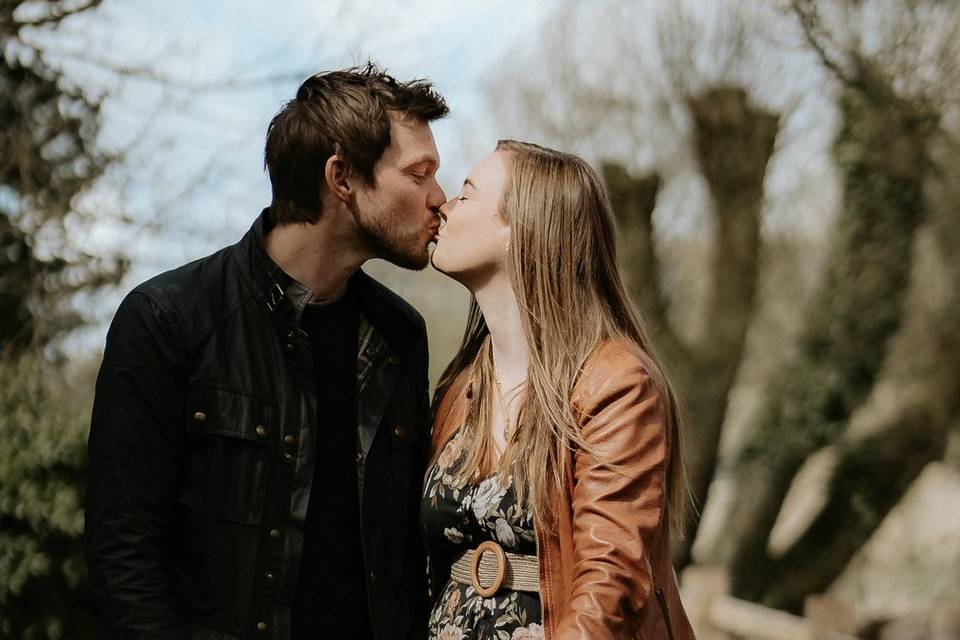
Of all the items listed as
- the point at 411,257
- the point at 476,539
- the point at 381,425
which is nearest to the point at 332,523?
the point at 381,425

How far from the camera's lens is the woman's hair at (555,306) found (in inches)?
109

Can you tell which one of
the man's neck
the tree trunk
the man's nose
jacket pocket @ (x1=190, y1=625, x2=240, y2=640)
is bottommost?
jacket pocket @ (x1=190, y1=625, x2=240, y2=640)

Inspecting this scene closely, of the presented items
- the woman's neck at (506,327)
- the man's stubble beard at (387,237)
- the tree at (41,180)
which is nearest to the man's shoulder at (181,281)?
the man's stubble beard at (387,237)

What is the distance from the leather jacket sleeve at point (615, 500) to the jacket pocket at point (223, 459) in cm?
78

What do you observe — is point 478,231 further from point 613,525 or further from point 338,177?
point 613,525

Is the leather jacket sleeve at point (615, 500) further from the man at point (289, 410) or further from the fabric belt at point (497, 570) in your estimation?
the man at point (289, 410)

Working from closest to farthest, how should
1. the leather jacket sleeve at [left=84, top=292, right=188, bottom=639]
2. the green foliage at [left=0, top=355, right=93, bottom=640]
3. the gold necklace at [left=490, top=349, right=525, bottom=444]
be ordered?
the leather jacket sleeve at [left=84, top=292, right=188, bottom=639] < the gold necklace at [left=490, top=349, right=525, bottom=444] < the green foliage at [left=0, top=355, right=93, bottom=640]

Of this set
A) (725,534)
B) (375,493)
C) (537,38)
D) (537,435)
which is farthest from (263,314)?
(725,534)

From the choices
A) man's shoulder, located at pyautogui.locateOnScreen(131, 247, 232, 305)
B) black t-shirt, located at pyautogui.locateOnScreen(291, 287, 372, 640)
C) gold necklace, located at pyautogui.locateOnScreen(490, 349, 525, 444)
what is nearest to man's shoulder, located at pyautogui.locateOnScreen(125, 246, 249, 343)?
man's shoulder, located at pyautogui.locateOnScreen(131, 247, 232, 305)

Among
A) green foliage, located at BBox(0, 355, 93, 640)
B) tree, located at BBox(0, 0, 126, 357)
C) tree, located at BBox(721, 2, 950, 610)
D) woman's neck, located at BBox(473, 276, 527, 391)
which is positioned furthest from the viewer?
tree, located at BBox(721, 2, 950, 610)

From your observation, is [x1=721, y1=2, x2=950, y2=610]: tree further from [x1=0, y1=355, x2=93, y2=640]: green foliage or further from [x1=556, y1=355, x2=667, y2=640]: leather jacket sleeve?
[x1=556, y1=355, x2=667, y2=640]: leather jacket sleeve

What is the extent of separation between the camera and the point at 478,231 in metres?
3.01

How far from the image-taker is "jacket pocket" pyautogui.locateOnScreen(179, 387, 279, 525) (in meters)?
2.81

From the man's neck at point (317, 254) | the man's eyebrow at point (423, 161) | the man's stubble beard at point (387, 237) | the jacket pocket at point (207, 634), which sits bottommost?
the jacket pocket at point (207, 634)
